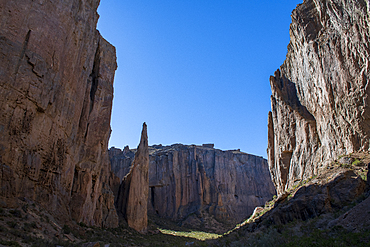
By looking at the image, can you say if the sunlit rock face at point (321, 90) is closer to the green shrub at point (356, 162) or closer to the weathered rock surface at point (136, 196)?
the green shrub at point (356, 162)

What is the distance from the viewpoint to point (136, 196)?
48875 mm

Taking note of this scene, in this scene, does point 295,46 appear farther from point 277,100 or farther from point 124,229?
point 124,229

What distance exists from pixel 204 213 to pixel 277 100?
4701 cm

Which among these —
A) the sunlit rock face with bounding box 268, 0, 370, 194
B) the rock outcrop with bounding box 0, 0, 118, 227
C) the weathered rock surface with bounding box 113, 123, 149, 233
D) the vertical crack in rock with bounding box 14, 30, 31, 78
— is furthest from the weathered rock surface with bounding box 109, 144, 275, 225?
the vertical crack in rock with bounding box 14, 30, 31, 78

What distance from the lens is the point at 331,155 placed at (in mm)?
29078

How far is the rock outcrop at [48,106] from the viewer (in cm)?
1972

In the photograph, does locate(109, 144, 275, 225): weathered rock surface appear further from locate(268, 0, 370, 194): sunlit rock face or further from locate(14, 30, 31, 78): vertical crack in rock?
locate(14, 30, 31, 78): vertical crack in rock

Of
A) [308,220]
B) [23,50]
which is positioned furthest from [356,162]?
[23,50]

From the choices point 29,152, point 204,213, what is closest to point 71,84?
point 29,152

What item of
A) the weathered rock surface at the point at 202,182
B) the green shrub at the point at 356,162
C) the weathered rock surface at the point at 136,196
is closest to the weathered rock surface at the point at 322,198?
the green shrub at the point at 356,162

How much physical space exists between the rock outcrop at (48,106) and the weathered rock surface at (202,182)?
157ft

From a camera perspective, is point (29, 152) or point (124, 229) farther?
point (124, 229)

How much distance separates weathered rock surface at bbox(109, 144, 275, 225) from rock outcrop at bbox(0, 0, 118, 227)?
47972 mm

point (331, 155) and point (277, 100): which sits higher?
point (277, 100)
